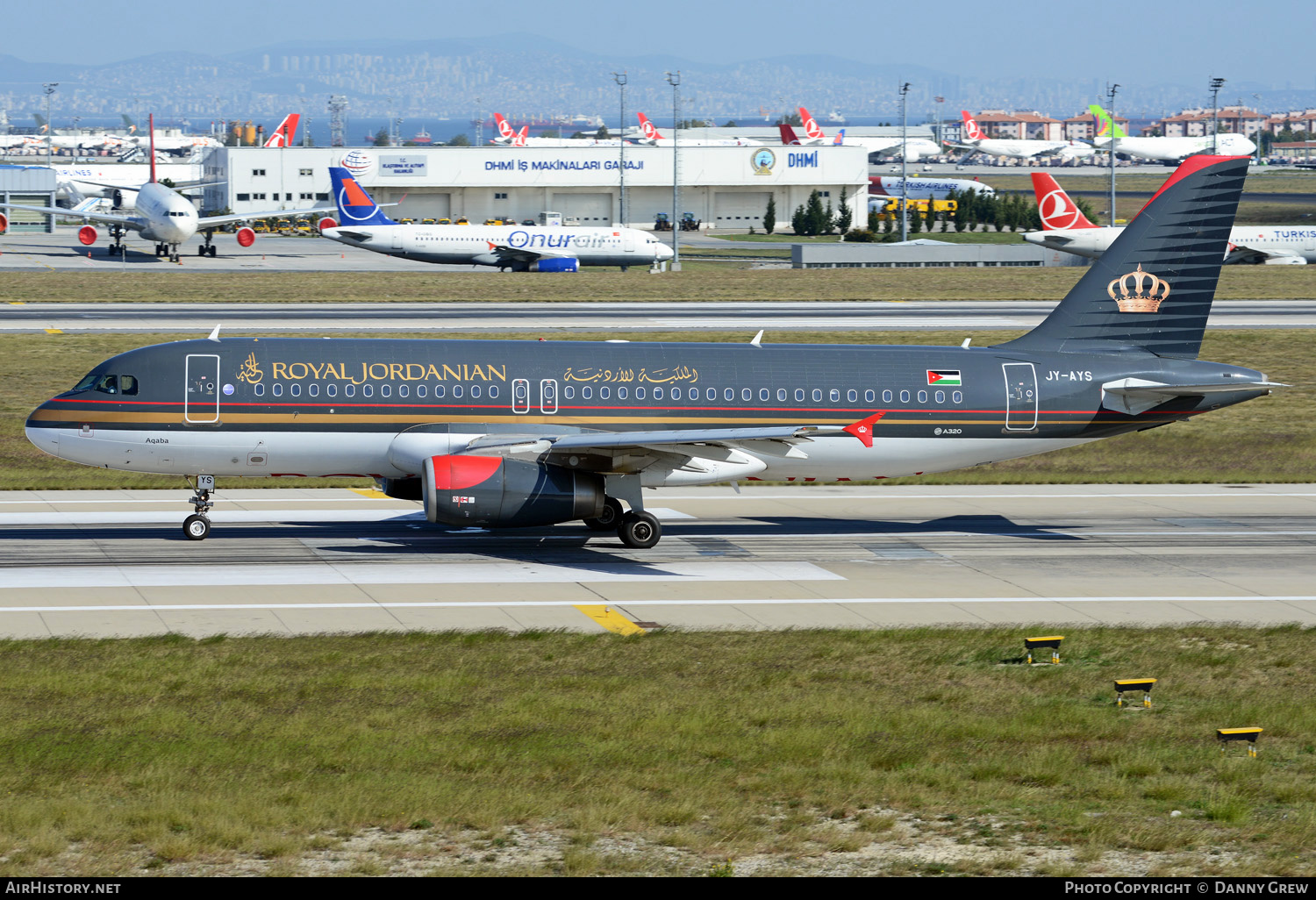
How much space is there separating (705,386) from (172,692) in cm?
1658

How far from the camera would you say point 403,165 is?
165m

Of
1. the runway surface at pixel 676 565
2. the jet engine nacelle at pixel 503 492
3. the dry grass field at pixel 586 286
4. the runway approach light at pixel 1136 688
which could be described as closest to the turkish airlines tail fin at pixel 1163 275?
the runway surface at pixel 676 565

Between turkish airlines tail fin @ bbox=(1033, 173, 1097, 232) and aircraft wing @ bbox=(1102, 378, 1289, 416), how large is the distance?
7099 centimetres

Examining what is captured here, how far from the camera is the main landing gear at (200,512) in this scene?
33.2 metres

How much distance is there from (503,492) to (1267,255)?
352 feet

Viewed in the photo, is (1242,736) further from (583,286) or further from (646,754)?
(583,286)

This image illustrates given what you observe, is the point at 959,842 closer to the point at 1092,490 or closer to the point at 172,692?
the point at 172,692

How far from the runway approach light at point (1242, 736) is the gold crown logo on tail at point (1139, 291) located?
19.2 meters

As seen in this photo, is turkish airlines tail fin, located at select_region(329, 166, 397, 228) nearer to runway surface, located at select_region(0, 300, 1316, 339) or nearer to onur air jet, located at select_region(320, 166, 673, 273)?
onur air jet, located at select_region(320, 166, 673, 273)

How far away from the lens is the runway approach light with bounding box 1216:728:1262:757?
18266 millimetres

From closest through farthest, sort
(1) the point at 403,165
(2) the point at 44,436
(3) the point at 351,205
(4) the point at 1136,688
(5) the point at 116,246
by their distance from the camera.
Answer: (4) the point at 1136,688 → (2) the point at 44,436 → (3) the point at 351,205 → (5) the point at 116,246 → (1) the point at 403,165

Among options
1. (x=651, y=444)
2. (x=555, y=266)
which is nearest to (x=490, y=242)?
(x=555, y=266)

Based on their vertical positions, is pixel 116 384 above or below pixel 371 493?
above

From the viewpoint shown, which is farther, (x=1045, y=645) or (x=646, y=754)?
(x=1045, y=645)
